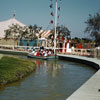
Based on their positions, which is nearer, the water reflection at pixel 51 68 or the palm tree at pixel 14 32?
the water reflection at pixel 51 68

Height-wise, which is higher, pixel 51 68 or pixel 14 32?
pixel 14 32

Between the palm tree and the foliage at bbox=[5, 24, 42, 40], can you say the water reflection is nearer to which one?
the foliage at bbox=[5, 24, 42, 40]

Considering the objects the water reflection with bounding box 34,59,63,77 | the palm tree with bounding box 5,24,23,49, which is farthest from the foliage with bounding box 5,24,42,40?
the water reflection with bounding box 34,59,63,77

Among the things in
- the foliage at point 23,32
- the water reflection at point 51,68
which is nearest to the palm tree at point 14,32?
the foliage at point 23,32

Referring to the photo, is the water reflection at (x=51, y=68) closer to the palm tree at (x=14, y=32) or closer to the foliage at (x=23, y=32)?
the foliage at (x=23, y=32)

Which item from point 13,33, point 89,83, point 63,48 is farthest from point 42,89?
point 13,33

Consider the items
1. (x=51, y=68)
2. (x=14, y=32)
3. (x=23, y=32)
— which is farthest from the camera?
(x=14, y=32)

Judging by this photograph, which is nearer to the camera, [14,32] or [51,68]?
[51,68]

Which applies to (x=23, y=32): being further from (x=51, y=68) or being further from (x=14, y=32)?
(x=51, y=68)

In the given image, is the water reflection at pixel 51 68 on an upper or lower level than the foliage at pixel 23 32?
lower

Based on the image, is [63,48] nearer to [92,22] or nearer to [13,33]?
[92,22]

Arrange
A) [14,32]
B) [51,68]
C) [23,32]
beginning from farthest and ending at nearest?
[14,32], [23,32], [51,68]

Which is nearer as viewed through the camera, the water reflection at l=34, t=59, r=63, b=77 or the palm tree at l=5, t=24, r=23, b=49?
the water reflection at l=34, t=59, r=63, b=77

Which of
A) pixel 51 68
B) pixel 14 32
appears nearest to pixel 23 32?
pixel 14 32
